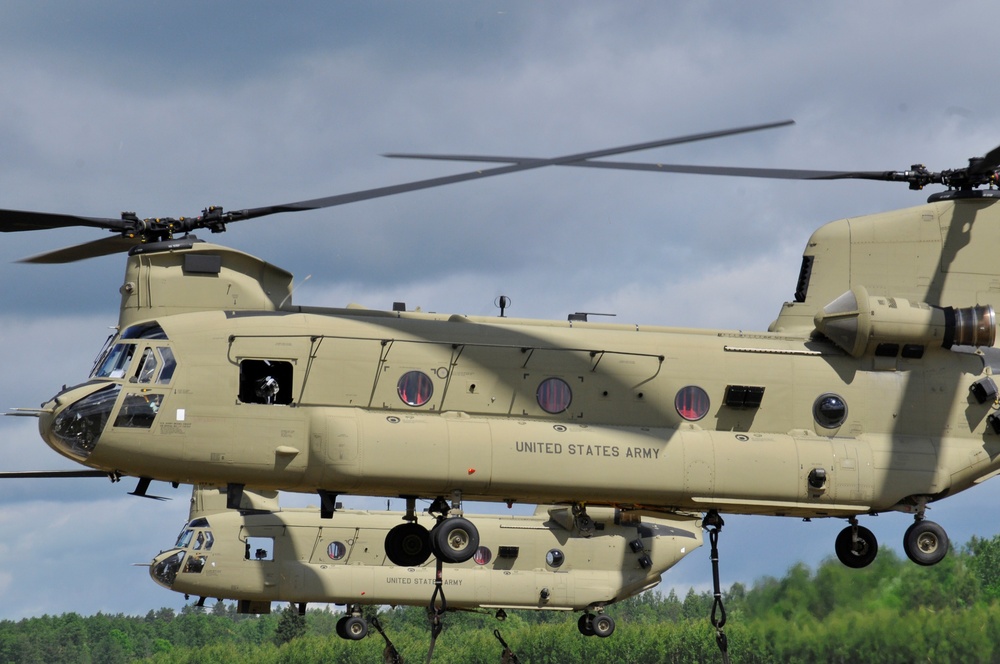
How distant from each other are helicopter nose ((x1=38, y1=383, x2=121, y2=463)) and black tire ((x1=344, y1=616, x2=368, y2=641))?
1628cm

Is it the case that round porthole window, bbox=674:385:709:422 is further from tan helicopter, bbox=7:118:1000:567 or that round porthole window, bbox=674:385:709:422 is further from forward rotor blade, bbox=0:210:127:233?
forward rotor blade, bbox=0:210:127:233

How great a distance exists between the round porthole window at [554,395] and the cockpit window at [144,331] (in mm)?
5223

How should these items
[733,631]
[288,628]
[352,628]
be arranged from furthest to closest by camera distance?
[288,628]
[352,628]
[733,631]

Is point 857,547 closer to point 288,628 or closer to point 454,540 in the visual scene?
point 454,540

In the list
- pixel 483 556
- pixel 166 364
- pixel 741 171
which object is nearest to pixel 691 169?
pixel 741 171

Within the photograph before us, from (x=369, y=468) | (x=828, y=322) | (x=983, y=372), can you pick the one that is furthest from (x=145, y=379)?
(x=983, y=372)

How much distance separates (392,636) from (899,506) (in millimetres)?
45446

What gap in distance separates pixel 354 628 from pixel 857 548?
15772mm

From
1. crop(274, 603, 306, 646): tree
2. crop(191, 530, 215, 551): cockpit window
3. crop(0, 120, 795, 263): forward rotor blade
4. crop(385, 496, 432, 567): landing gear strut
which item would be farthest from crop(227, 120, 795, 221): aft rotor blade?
crop(274, 603, 306, 646): tree

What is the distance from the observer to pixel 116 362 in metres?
18.1

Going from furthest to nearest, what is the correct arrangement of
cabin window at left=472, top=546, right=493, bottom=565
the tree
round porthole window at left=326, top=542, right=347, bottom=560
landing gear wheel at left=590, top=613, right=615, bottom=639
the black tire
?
the tree → the black tire → landing gear wheel at left=590, top=613, right=615, bottom=639 → cabin window at left=472, top=546, right=493, bottom=565 → round porthole window at left=326, top=542, right=347, bottom=560

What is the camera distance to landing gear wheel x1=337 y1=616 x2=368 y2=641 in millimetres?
32969

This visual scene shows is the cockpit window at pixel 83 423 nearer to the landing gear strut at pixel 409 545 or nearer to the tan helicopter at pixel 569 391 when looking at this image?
the tan helicopter at pixel 569 391

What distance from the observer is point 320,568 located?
31.0 metres
